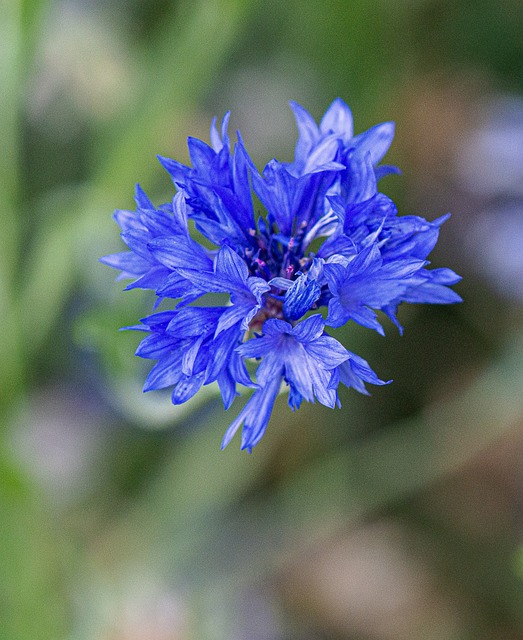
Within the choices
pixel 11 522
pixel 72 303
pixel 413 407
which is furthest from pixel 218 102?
Answer: pixel 11 522

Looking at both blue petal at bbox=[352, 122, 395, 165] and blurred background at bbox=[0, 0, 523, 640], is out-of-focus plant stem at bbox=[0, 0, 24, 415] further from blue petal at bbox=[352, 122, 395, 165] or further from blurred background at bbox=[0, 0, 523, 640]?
blue petal at bbox=[352, 122, 395, 165]

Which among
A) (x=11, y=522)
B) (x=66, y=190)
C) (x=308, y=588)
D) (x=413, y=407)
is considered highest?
(x=66, y=190)

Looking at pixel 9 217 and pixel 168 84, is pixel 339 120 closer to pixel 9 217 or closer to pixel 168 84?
pixel 168 84

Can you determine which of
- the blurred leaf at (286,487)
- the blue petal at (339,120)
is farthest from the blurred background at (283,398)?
the blue petal at (339,120)

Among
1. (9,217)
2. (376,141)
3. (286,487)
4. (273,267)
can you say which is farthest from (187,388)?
(286,487)

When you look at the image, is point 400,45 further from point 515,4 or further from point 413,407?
point 413,407

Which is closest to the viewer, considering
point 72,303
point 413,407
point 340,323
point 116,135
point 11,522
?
point 340,323

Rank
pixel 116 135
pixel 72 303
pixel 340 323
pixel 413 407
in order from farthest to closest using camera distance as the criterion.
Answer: pixel 413 407 < pixel 72 303 < pixel 116 135 < pixel 340 323
